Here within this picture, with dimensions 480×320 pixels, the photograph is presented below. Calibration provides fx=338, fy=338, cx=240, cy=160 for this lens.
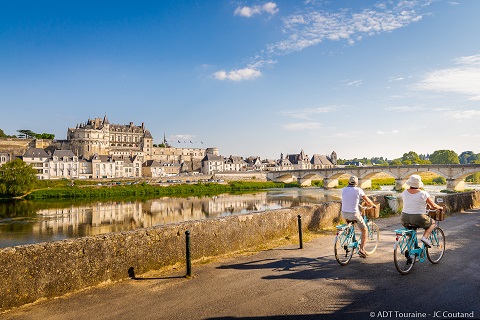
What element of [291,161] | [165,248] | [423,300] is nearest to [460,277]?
[423,300]

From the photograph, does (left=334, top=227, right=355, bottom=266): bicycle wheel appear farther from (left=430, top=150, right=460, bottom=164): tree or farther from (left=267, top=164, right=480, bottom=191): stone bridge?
(left=430, top=150, right=460, bottom=164): tree

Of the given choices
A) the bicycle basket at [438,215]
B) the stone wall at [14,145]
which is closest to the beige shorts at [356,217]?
the bicycle basket at [438,215]

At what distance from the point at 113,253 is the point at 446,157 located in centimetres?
14225

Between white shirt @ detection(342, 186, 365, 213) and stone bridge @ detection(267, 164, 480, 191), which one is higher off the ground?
white shirt @ detection(342, 186, 365, 213)

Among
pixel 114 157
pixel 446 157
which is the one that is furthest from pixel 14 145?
pixel 446 157

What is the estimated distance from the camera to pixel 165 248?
6836mm

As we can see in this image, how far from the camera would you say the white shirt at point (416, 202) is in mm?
6195

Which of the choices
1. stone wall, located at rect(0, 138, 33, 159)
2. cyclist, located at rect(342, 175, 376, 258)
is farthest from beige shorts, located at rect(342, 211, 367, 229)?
stone wall, located at rect(0, 138, 33, 159)

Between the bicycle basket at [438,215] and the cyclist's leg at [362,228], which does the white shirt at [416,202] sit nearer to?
the bicycle basket at [438,215]

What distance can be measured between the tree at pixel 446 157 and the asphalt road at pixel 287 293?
13640 cm

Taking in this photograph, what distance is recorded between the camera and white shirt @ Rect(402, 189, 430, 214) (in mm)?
6195

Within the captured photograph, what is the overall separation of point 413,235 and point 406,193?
0.78 meters

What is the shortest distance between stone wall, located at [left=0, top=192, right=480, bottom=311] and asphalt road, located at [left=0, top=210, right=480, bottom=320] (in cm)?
22

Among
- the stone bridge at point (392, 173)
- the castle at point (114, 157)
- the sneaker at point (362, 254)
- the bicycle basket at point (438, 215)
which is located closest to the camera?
the bicycle basket at point (438, 215)
